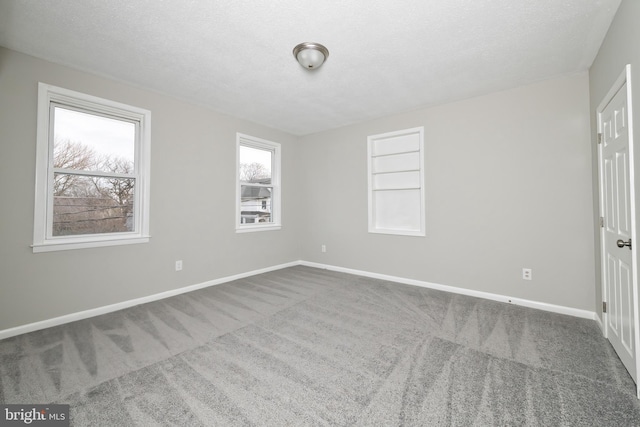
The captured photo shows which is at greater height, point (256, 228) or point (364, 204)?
point (364, 204)

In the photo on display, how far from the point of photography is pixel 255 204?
470 centimetres

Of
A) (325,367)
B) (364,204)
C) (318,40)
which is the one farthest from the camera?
(364,204)

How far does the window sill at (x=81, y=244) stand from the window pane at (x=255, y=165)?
179cm

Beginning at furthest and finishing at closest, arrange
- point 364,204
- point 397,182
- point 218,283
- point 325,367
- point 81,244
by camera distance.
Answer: point 364,204
point 397,182
point 218,283
point 81,244
point 325,367

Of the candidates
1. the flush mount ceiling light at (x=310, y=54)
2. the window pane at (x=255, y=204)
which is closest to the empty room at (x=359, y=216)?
the flush mount ceiling light at (x=310, y=54)

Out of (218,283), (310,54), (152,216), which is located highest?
(310,54)

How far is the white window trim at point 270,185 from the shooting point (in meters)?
4.29

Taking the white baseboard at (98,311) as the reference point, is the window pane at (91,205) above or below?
above

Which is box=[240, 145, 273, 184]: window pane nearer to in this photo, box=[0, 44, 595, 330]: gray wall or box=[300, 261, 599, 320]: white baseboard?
box=[0, 44, 595, 330]: gray wall

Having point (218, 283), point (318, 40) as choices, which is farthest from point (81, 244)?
point (318, 40)

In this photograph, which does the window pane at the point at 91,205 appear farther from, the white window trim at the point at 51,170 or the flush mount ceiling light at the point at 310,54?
the flush mount ceiling light at the point at 310,54

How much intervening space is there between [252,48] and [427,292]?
11.5 feet

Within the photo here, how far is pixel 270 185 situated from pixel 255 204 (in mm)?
470

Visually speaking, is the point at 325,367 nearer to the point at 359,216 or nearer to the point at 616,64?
the point at 359,216
